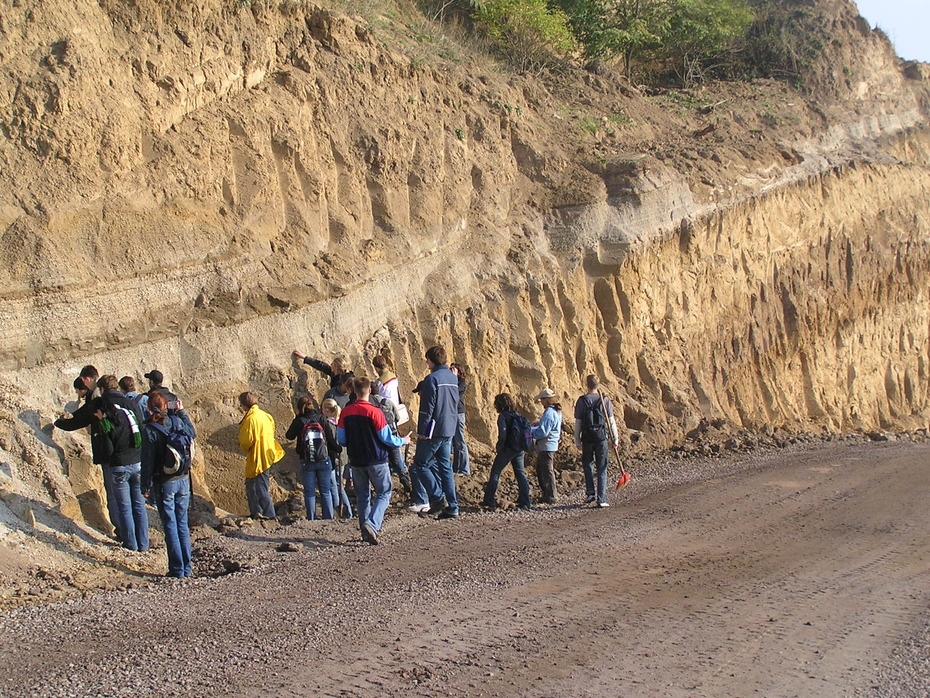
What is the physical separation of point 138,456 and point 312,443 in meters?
2.05

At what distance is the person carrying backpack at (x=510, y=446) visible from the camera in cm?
1178

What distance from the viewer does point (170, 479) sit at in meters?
8.91

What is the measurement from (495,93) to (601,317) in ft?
14.4

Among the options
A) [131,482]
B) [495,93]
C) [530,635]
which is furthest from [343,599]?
[495,93]

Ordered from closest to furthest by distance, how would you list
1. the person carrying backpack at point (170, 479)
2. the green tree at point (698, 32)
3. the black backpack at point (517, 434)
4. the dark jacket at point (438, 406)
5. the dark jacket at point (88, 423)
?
the person carrying backpack at point (170, 479) → the dark jacket at point (88, 423) → the dark jacket at point (438, 406) → the black backpack at point (517, 434) → the green tree at point (698, 32)

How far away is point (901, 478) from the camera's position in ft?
44.5

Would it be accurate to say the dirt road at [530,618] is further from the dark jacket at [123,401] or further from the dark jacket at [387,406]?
the dark jacket at [123,401]

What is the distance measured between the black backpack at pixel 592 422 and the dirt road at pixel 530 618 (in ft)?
4.40

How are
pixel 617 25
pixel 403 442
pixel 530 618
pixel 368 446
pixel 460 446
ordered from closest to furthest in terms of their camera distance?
pixel 530 618 < pixel 368 446 < pixel 403 442 < pixel 460 446 < pixel 617 25

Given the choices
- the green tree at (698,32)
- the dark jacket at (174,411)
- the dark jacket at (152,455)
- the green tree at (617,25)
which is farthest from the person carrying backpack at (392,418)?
the green tree at (698,32)

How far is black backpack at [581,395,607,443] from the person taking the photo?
39.2ft

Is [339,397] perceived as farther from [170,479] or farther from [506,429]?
[170,479]

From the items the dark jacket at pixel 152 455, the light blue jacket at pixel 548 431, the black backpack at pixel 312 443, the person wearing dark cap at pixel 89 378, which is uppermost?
the person wearing dark cap at pixel 89 378

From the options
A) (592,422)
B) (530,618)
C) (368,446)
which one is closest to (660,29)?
(592,422)
